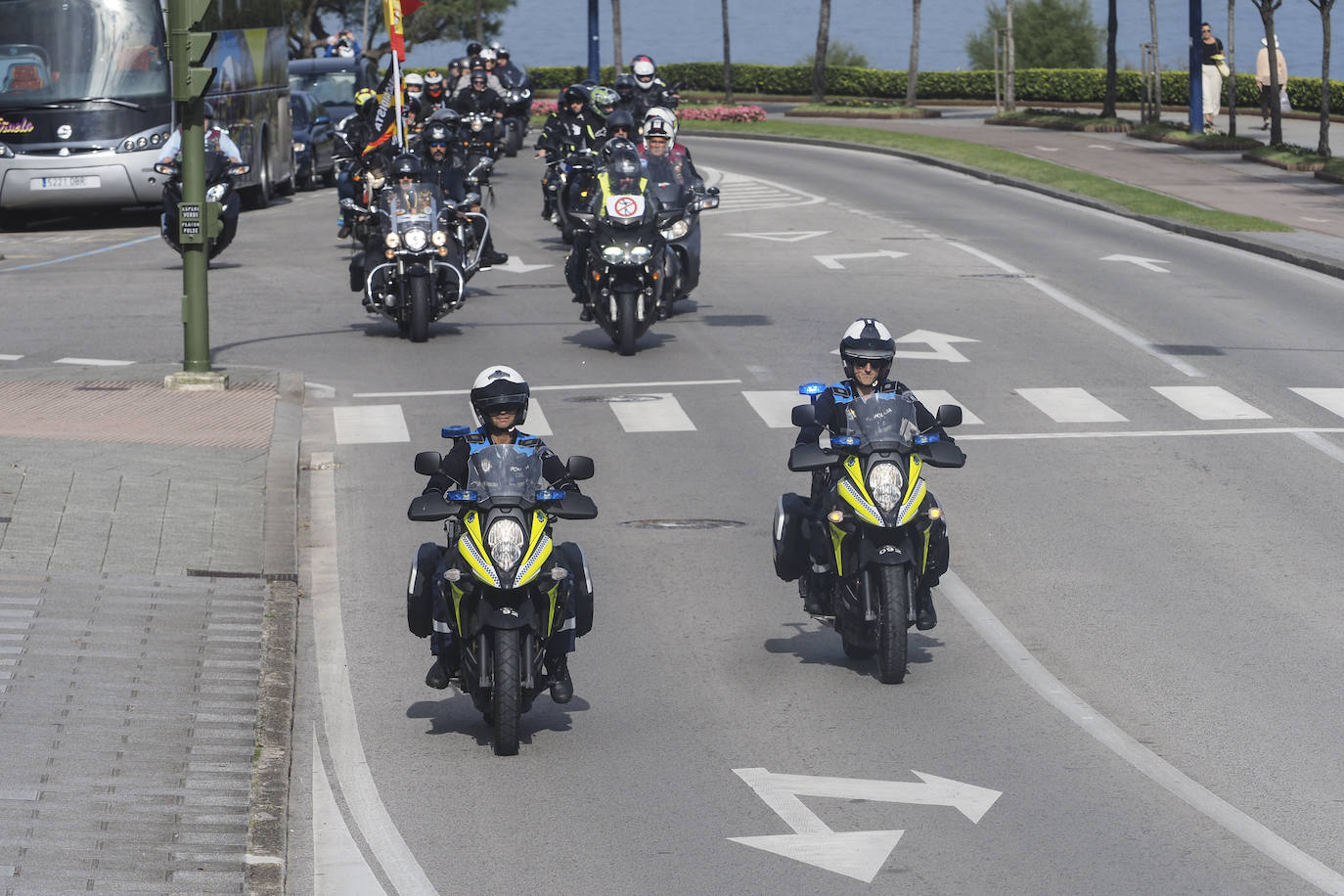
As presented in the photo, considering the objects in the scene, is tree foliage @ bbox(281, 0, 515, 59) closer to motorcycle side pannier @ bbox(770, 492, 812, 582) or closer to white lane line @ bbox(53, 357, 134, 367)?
white lane line @ bbox(53, 357, 134, 367)

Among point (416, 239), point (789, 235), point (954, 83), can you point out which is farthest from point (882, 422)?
point (954, 83)

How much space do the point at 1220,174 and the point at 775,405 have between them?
23341 mm

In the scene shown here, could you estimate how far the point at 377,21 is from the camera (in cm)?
8844

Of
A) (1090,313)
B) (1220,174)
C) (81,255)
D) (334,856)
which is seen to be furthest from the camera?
(1220,174)

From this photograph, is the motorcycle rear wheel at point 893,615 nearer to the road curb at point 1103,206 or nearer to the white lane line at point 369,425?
the white lane line at point 369,425

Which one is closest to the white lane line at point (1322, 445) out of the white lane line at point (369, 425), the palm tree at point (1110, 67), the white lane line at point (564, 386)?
the white lane line at point (564, 386)

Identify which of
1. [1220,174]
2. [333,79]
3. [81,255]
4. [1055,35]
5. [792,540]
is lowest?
[792,540]

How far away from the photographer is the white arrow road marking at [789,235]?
102ft

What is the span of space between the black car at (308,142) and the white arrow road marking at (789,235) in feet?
45.2

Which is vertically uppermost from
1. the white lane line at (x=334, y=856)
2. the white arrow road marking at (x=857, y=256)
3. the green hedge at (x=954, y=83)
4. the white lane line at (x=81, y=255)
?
the green hedge at (x=954, y=83)

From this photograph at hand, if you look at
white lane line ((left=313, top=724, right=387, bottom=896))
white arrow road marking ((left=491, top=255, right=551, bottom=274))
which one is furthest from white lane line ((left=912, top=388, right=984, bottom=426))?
white arrow road marking ((left=491, top=255, right=551, bottom=274))

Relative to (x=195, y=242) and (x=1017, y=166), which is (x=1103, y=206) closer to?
(x=1017, y=166)

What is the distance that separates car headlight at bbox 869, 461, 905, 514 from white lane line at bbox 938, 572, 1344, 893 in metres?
1.08

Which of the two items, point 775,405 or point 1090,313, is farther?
point 1090,313
